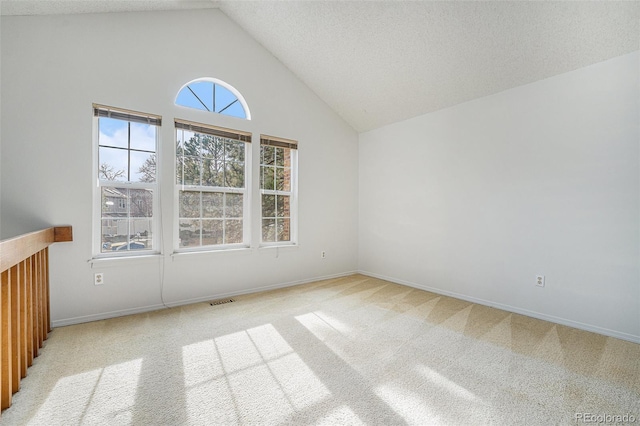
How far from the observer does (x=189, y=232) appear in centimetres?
340

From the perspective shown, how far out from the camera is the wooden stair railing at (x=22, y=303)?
156 cm

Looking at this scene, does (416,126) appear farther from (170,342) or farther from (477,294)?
(170,342)

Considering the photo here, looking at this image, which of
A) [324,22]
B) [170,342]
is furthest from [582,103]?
[170,342]

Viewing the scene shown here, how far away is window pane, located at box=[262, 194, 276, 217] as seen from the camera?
3.98m

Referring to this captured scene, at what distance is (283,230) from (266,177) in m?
0.81

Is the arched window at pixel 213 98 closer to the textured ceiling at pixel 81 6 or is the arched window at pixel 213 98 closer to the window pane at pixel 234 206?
the textured ceiling at pixel 81 6

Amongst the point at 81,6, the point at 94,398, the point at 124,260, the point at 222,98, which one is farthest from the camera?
the point at 222,98

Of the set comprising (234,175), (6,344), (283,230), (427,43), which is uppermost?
(427,43)

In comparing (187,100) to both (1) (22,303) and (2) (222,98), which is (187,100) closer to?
(2) (222,98)

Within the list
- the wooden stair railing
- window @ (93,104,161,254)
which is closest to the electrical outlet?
window @ (93,104,161,254)

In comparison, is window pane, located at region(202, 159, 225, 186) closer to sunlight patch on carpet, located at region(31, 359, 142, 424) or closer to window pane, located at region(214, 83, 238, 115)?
window pane, located at region(214, 83, 238, 115)

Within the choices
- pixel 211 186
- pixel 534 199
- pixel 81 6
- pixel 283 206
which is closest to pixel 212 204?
pixel 211 186

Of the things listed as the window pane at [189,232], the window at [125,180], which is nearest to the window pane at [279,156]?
the window pane at [189,232]

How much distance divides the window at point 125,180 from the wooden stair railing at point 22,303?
1.36 ft
